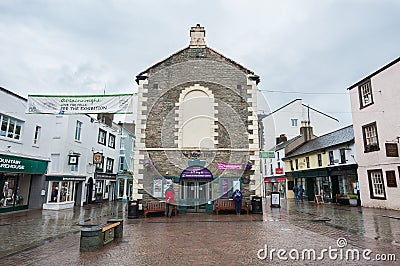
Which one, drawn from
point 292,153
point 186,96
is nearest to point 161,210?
point 186,96

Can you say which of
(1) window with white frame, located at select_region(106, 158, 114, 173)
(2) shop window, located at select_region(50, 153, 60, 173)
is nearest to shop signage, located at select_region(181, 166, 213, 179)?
(2) shop window, located at select_region(50, 153, 60, 173)

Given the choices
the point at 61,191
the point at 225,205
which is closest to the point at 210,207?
the point at 225,205

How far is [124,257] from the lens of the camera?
Answer: 630 centimetres

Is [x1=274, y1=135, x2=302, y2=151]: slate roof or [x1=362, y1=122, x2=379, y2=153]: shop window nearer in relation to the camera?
[x1=362, y1=122, x2=379, y2=153]: shop window

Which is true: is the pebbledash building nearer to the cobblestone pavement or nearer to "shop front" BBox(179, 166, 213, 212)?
"shop front" BBox(179, 166, 213, 212)

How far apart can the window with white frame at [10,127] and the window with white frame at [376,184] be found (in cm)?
2271

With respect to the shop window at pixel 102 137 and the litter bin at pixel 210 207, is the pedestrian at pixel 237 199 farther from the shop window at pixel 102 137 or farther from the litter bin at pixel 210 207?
the shop window at pixel 102 137

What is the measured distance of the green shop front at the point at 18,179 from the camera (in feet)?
53.1

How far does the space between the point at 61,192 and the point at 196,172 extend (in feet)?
36.8

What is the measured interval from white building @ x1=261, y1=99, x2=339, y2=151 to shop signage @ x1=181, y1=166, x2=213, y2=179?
20145mm

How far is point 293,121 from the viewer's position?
114 feet

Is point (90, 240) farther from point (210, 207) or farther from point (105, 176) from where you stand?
point (105, 176)

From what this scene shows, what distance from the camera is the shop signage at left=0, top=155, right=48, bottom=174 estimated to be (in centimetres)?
1557

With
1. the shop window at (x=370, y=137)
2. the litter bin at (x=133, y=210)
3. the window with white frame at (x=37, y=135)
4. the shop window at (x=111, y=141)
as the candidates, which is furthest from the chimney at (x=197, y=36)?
the shop window at (x=111, y=141)
